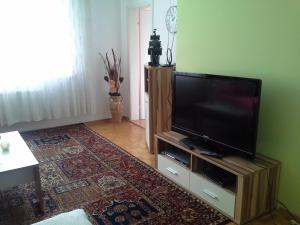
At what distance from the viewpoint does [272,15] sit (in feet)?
6.87

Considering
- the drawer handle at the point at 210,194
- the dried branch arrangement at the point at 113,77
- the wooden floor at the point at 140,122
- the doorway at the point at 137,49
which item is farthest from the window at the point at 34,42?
the drawer handle at the point at 210,194

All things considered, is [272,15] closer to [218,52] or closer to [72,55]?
[218,52]

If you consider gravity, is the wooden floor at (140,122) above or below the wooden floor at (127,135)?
above

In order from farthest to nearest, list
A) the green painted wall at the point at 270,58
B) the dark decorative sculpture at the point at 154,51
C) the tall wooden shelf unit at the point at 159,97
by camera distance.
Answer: the dark decorative sculpture at the point at 154,51, the tall wooden shelf unit at the point at 159,97, the green painted wall at the point at 270,58

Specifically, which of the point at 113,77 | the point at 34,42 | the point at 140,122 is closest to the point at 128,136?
the point at 140,122

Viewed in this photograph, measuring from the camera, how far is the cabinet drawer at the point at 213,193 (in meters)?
2.15

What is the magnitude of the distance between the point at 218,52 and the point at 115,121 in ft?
8.92

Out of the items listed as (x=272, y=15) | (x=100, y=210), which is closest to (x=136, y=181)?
(x=100, y=210)

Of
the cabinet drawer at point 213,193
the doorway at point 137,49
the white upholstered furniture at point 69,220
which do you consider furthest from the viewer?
the doorway at point 137,49

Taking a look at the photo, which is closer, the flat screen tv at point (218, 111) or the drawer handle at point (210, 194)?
the flat screen tv at point (218, 111)

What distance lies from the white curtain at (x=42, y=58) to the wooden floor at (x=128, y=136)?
0.56 m

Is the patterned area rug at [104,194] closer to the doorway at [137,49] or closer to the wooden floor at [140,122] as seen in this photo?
the wooden floor at [140,122]

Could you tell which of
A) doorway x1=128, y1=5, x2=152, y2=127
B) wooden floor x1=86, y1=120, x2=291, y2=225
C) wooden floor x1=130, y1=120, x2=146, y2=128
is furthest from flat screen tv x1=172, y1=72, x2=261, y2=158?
doorway x1=128, y1=5, x2=152, y2=127

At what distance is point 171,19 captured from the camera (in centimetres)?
359
